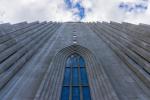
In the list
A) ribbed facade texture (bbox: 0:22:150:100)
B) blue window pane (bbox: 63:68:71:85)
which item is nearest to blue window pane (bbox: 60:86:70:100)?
ribbed facade texture (bbox: 0:22:150:100)

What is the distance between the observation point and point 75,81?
19.9 meters

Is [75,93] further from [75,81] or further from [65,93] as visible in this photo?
[75,81]

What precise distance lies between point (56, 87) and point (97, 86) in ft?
10.2

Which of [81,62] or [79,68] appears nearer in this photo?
Result: [79,68]

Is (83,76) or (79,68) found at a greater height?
(79,68)

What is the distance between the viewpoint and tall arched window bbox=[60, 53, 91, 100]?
1734cm

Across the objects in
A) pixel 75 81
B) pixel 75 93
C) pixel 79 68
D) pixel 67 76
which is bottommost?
pixel 75 93

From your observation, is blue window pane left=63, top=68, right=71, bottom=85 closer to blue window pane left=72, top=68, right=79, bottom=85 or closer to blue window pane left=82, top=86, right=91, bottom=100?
blue window pane left=72, top=68, right=79, bottom=85

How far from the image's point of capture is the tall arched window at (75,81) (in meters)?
17.3

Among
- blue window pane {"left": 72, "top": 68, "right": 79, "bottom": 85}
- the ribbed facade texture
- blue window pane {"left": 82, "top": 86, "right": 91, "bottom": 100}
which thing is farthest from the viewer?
blue window pane {"left": 72, "top": 68, "right": 79, "bottom": 85}

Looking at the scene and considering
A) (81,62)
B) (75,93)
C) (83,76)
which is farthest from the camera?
(81,62)

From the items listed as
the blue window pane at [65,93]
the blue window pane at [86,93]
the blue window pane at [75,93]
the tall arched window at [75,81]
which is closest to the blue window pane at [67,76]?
the tall arched window at [75,81]

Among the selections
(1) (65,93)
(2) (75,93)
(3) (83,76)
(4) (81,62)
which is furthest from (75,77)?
(4) (81,62)

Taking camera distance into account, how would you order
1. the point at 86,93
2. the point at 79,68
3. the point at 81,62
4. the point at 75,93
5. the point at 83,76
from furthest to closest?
the point at 81,62, the point at 79,68, the point at 83,76, the point at 75,93, the point at 86,93
